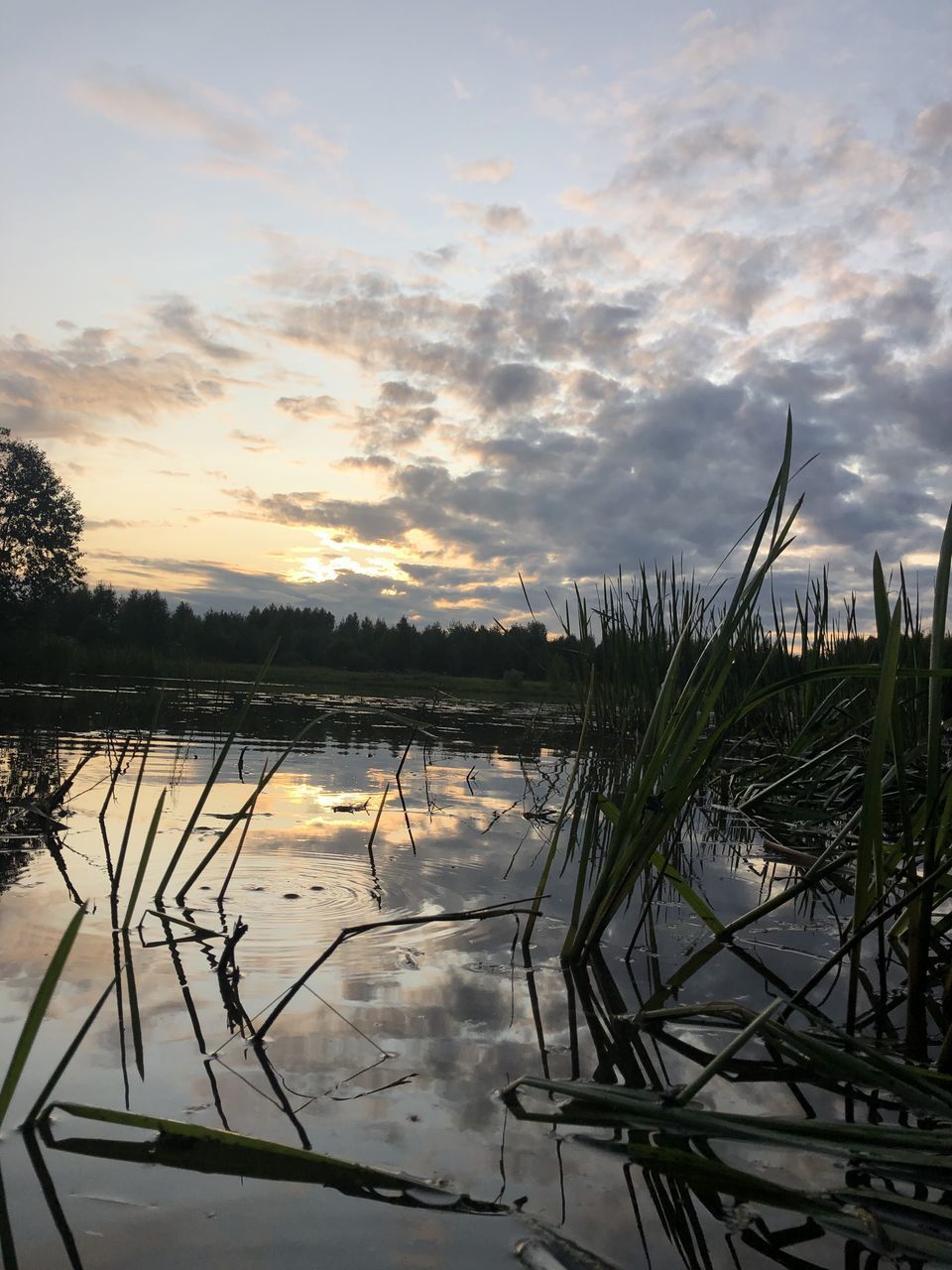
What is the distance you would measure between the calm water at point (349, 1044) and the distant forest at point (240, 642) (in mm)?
797

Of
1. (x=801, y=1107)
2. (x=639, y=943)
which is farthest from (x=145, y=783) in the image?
(x=801, y=1107)

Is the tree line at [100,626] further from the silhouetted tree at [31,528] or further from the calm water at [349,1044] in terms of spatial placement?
the calm water at [349,1044]

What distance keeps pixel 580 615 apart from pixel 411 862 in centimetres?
173

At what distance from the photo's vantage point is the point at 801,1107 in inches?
51.9

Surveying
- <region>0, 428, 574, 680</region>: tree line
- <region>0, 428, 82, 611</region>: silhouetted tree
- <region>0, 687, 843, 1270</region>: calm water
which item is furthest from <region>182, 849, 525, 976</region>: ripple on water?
<region>0, 428, 82, 611</region>: silhouetted tree

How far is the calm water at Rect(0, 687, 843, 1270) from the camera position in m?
0.95

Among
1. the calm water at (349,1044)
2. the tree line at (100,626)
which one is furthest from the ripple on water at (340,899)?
the tree line at (100,626)

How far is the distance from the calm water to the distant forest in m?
0.80

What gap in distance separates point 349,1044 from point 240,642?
22623 millimetres

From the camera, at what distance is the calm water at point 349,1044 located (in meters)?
0.95

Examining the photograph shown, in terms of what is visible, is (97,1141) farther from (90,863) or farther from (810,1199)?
(90,863)

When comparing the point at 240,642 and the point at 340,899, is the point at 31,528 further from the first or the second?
the point at 340,899

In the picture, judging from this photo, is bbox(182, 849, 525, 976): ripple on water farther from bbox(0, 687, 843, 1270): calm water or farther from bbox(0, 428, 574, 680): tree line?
bbox(0, 428, 574, 680): tree line

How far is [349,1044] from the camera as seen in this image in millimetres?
1461
